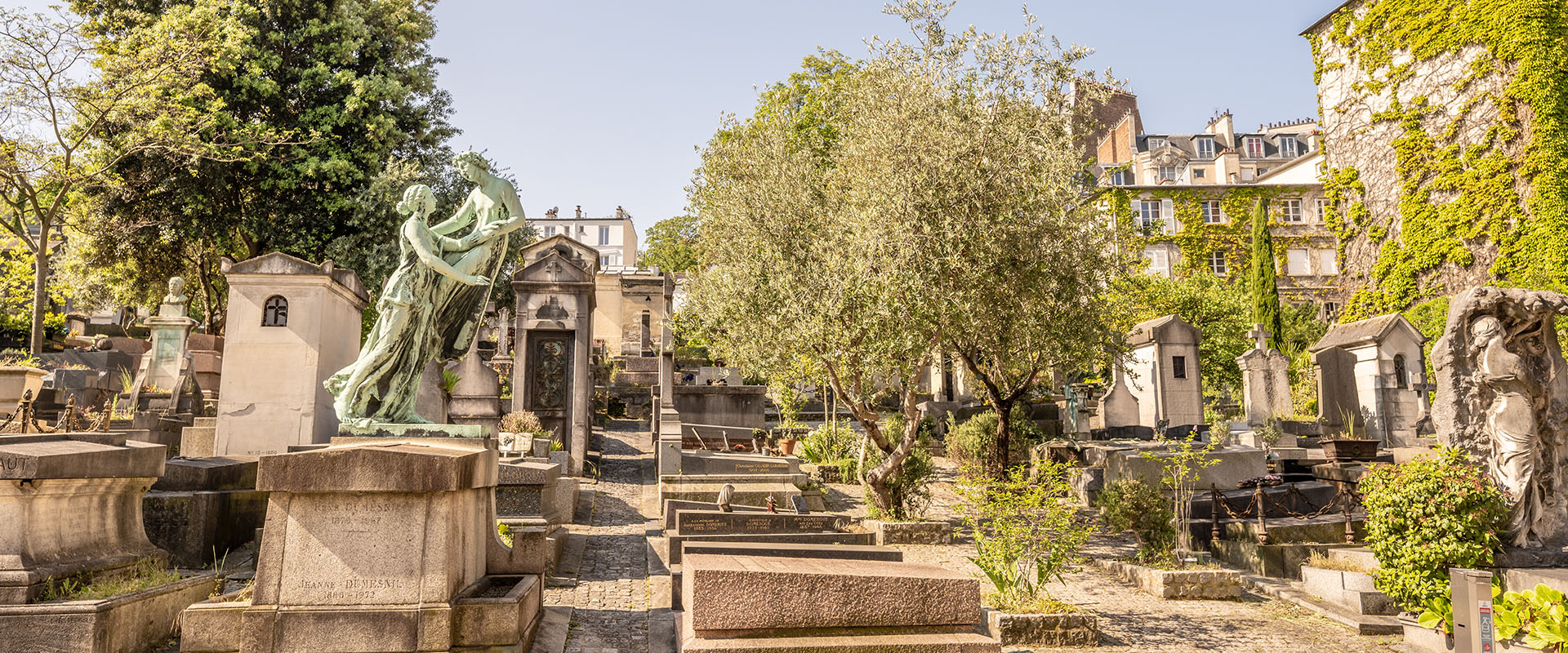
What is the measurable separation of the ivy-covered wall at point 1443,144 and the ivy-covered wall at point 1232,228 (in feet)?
38.8

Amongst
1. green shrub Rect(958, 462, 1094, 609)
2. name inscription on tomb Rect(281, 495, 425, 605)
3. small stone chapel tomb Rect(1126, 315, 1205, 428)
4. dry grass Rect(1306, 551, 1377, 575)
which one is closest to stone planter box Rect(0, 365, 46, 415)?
name inscription on tomb Rect(281, 495, 425, 605)

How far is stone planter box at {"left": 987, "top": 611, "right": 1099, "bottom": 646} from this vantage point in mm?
6680

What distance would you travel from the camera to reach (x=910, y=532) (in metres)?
10.9

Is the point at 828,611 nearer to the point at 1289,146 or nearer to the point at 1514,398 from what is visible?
the point at 1514,398

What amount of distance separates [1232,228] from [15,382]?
46485 mm

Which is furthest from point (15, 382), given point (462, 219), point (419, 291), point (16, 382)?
point (462, 219)

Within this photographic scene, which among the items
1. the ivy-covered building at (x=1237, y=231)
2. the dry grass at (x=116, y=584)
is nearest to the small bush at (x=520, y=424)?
the dry grass at (x=116, y=584)

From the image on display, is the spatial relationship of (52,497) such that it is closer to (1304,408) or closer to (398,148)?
(398,148)

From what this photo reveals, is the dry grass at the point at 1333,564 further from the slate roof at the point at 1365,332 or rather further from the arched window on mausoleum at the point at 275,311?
the arched window on mausoleum at the point at 275,311

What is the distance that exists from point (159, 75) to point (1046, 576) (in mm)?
20278

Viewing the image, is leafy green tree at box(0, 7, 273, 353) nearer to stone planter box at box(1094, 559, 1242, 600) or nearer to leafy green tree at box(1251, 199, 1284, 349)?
stone planter box at box(1094, 559, 1242, 600)

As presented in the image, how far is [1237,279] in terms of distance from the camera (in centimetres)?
3841

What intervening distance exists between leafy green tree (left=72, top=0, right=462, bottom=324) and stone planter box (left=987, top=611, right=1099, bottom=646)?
63.1 feet

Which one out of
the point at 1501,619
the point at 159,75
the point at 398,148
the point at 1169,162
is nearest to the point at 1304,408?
the point at 1501,619
